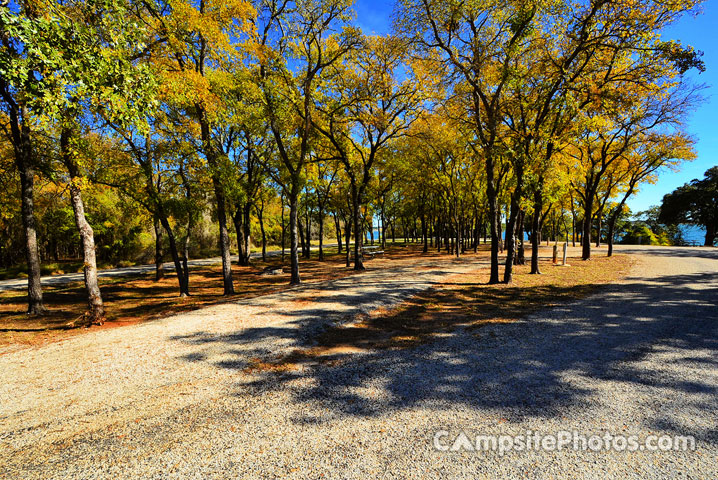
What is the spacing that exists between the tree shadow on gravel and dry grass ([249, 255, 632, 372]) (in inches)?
1.8

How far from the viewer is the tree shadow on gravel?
13.0ft

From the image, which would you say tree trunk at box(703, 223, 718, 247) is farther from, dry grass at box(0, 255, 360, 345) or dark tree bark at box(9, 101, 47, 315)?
dark tree bark at box(9, 101, 47, 315)

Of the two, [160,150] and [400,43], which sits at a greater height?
[400,43]

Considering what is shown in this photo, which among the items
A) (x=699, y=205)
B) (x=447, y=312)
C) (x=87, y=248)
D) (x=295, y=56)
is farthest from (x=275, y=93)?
(x=699, y=205)

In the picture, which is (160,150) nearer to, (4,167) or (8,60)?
(4,167)

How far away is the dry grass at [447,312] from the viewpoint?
609 centimetres

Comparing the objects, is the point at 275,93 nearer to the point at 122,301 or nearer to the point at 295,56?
the point at 295,56

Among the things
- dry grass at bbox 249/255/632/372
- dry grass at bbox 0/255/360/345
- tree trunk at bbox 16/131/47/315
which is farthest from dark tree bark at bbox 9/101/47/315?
dry grass at bbox 249/255/632/372

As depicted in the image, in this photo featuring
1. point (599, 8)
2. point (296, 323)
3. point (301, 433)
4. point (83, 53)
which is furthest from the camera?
point (599, 8)

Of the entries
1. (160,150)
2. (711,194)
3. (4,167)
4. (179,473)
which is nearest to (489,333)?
(179,473)

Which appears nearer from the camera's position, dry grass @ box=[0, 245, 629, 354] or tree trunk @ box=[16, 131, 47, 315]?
dry grass @ box=[0, 245, 629, 354]

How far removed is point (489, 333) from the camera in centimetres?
660

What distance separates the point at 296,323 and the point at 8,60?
738cm

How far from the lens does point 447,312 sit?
8.52 m
